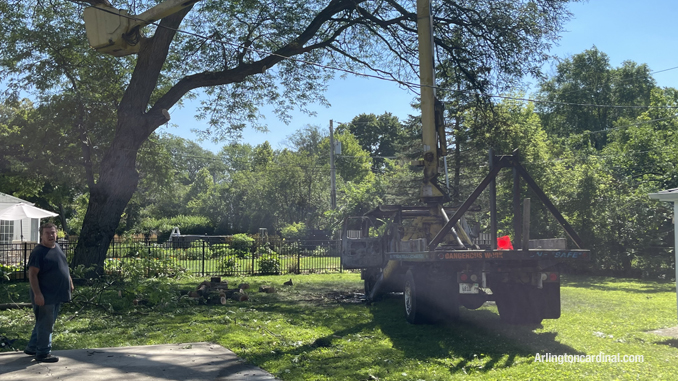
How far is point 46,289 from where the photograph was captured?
6.66m

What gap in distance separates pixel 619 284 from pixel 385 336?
42.2ft

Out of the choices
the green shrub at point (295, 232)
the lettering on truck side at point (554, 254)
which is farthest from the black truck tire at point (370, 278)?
the green shrub at point (295, 232)

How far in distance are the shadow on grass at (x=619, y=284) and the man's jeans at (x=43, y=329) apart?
49.4 feet

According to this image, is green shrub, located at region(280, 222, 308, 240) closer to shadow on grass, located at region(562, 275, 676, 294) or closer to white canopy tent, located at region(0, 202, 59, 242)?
white canopy tent, located at region(0, 202, 59, 242)

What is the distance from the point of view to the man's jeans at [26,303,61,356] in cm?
652

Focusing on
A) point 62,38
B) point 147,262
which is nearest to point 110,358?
point 147,262

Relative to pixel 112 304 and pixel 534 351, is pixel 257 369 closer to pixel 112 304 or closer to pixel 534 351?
pixel 534 351

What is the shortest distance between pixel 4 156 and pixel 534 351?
3164 centimetres

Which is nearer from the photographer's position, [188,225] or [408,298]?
[408,298]

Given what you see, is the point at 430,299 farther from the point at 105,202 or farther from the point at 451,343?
the point at 105,202

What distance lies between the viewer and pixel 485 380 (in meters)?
6.15

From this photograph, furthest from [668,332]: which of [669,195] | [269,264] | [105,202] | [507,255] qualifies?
[269,264]

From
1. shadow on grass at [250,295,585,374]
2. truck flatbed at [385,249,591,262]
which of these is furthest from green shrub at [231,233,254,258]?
truck flatbed at [385,249,591,262]

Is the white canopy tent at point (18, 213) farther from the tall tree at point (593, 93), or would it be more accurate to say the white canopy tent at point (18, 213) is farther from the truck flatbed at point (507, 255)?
the tall tree at point (593, 93)
